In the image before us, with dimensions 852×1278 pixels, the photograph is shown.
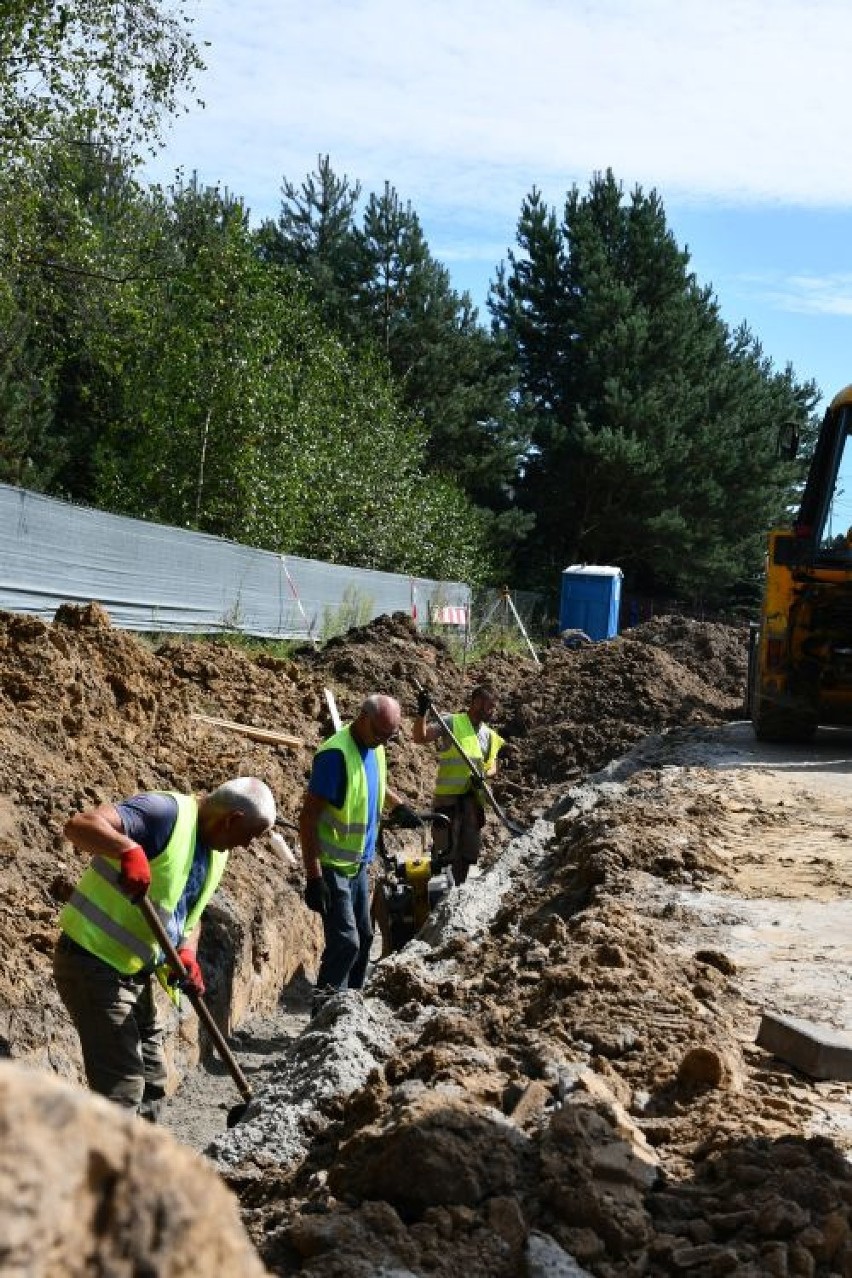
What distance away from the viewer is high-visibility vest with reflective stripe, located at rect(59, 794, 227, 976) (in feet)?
19.1

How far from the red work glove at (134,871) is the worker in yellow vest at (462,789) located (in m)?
6.20

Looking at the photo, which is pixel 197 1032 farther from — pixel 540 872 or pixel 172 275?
pixel 172 275

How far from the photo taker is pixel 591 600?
36031mm

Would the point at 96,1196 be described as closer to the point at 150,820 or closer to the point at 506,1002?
the point at 150,820

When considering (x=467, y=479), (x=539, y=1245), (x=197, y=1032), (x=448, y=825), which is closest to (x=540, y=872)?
(x=448, y=825)

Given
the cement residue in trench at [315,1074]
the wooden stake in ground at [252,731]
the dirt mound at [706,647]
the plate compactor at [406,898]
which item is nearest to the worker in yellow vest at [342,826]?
the cement residue in trench at [315,1074]

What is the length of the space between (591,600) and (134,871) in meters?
31.0

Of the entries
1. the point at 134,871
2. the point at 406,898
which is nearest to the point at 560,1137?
the point at 134,871

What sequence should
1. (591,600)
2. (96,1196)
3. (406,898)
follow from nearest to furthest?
(96,1196), (406,898), (591,600)

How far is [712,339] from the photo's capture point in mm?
50438

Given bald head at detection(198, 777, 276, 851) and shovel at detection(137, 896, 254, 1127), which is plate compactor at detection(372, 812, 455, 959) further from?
bald head at detection(198, 777, 276, 851)

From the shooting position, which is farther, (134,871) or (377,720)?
(377,720)

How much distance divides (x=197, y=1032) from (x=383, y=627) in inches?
517

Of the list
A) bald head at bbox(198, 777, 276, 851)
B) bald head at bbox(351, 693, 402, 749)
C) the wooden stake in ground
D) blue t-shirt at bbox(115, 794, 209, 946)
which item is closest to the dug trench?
the wooden stake in ground
